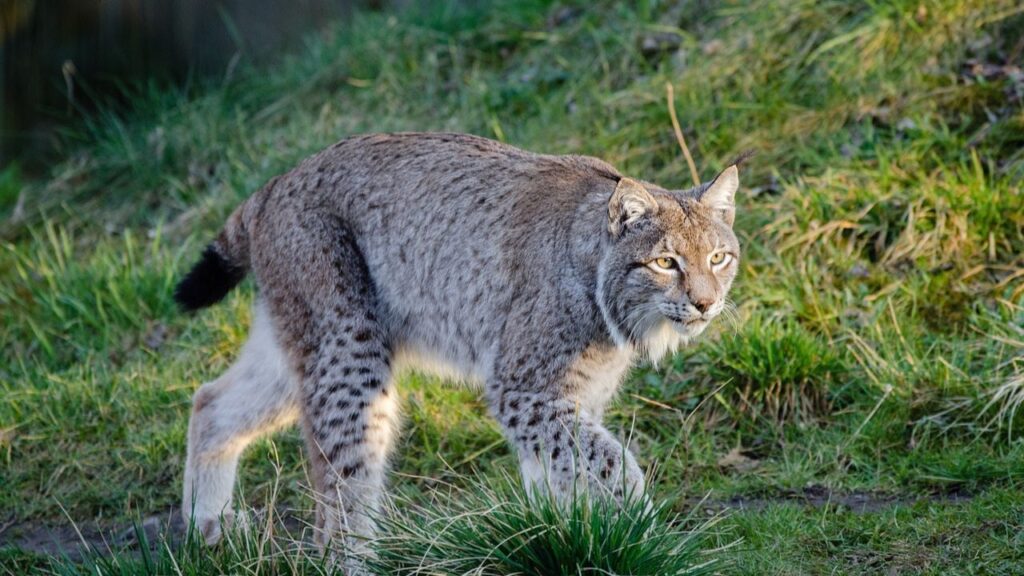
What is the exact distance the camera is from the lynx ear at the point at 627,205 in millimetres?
4527

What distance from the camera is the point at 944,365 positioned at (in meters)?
5.63

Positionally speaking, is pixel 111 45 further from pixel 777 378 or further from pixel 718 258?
pixel 718 258

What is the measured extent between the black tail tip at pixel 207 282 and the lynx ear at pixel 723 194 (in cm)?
209

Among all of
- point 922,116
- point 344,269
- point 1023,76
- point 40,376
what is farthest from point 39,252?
point 1023,76

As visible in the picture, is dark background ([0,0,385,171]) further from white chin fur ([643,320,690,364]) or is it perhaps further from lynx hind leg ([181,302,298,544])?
white chin fur ([643,320,690,364])

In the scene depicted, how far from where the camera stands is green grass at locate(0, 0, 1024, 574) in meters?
5.12

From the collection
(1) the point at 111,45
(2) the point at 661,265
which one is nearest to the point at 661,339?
(2) the point at 661,265

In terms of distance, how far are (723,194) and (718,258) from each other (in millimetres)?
284

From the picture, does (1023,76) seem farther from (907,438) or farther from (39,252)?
(39,252)

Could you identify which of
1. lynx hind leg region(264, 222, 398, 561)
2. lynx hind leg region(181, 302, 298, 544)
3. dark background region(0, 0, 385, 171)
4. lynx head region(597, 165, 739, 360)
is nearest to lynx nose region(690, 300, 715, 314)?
lynx head region(597, 165, 739, 360)

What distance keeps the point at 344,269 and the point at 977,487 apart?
2627 mm

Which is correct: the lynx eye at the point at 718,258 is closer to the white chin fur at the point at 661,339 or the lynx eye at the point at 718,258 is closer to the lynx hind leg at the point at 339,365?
the white chin fur at the point at 661,339

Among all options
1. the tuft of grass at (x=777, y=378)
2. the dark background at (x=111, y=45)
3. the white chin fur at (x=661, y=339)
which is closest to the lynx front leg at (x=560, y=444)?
the white chin fur at (x=661, y=339)

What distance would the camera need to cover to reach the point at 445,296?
521cm
